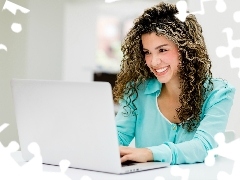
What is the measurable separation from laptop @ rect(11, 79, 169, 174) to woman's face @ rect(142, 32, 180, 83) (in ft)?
1.51

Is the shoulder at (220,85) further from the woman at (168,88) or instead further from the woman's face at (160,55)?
the woman's face at (160,55)

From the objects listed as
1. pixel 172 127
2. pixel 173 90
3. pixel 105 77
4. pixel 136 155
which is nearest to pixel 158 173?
pixel 136 155

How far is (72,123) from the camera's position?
1488mm

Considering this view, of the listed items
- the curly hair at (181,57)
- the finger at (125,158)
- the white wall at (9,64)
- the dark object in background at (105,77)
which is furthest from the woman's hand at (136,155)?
the dark object in background at (105,77)

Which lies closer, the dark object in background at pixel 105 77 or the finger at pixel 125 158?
the finger at pixel 125 158

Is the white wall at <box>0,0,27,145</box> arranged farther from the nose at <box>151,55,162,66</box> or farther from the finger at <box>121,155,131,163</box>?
the finger at <box>121,155,131,163</box>

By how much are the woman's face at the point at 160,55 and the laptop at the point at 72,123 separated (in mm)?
459

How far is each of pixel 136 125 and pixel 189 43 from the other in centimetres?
41

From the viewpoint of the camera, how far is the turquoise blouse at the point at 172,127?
169 cm

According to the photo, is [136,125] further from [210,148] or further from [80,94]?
[80,94]

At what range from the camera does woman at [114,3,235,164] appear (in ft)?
6.28

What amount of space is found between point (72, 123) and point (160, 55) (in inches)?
22.5

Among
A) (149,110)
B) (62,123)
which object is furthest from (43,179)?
(149,110)

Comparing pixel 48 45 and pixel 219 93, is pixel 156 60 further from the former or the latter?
pixel 48 45
